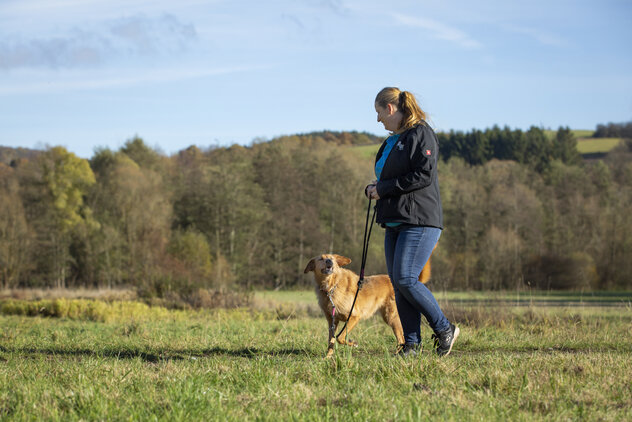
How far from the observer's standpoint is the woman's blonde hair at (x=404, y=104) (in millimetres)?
5250

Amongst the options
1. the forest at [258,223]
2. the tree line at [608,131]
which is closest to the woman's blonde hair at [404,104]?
the forest at [258,223]

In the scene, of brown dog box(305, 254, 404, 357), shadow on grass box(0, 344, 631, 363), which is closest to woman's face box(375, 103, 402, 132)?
brown dog box(305, 254, 404, 357)

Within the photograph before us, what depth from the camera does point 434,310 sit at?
16.9ft

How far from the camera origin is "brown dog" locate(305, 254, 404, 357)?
6.62m

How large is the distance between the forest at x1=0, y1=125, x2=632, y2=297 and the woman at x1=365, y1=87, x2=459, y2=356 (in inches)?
1295

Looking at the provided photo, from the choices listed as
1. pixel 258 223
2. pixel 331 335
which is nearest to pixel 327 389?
pixel 331 335

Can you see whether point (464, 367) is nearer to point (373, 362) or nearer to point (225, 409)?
point (373, 362)

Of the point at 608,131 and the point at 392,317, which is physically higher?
the point at 608,131

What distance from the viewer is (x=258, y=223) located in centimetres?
4541

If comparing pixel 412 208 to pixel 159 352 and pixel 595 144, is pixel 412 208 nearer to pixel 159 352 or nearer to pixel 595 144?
pixel 159 352

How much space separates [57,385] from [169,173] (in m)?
49.5

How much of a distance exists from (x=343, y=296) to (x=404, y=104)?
2417mm

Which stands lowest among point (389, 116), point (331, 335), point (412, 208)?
point (331, 335)

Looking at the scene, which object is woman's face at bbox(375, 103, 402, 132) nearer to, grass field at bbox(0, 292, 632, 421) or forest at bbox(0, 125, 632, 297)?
grass field at bbox(0, 292, 632, 421)
